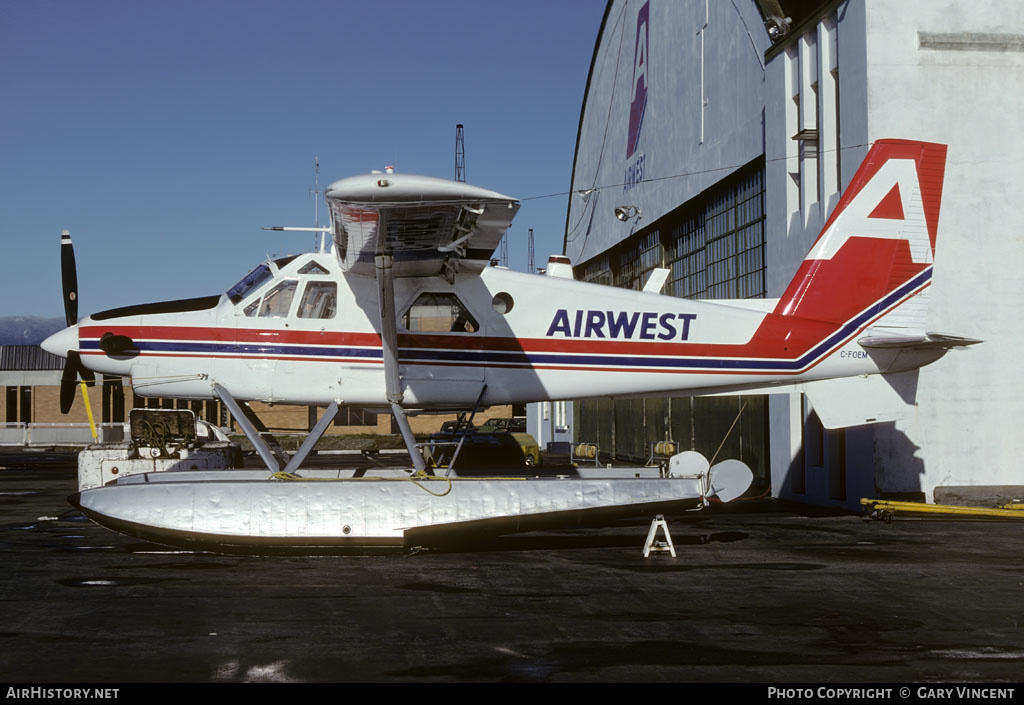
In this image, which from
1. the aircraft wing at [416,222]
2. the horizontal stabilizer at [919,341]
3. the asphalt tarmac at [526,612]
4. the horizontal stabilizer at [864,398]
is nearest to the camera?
Result: the asphalt tarmac at [526,612]

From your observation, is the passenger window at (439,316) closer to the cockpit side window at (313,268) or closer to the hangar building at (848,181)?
the cockpit side window at (313,268)

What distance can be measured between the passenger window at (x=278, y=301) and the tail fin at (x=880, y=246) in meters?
6.44

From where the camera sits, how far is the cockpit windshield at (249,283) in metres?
11.6

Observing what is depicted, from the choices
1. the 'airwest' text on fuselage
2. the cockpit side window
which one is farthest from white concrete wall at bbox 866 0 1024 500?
the cockpit side window

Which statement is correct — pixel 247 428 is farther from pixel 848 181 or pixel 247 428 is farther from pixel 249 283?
pixel 848 181

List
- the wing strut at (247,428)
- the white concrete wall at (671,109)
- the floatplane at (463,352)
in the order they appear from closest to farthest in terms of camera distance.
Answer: the floatplane at (463,352) < the wing strut at (247,428) < the white concrete wall at (671,109)

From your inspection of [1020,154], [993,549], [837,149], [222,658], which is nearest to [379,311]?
[222,658]

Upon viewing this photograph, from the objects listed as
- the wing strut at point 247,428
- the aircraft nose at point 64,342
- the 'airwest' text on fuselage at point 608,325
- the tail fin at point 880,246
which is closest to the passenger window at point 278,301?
the wing strut at point 247,428

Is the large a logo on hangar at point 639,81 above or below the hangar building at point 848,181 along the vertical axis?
above

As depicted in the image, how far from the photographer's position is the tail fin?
12.5 meters

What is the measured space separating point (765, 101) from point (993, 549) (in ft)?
39.2

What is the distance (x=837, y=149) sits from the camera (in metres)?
17.7

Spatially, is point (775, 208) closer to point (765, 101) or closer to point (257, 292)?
point (765, 101)

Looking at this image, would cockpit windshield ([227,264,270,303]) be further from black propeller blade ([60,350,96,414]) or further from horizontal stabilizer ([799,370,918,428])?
horizontal stabilizer ([799,370,918,428])
